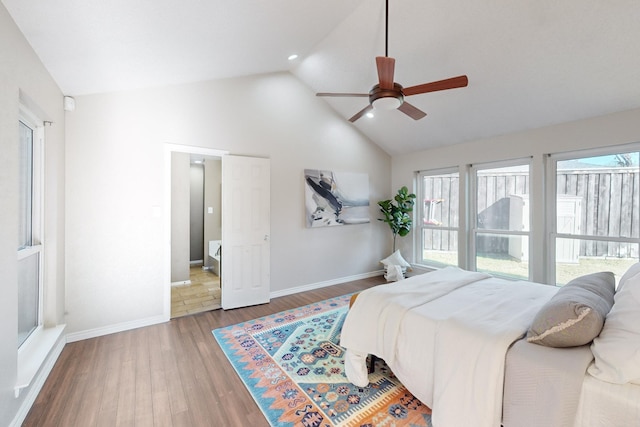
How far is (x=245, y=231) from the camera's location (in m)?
3.74

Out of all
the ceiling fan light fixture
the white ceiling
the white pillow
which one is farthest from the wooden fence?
the ceiling fan light fixture

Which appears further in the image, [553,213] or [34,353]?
[553,213]

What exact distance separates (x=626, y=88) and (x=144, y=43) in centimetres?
451

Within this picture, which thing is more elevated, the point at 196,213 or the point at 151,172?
the point at 151,172

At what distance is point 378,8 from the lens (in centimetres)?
270

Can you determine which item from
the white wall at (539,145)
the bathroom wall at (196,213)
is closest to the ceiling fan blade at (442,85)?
the white wall at (539,145)

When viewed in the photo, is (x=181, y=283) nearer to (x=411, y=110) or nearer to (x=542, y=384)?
(x=411, y=110)

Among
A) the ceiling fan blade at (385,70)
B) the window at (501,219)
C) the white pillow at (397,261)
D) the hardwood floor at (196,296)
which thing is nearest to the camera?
the ceiling fan blade at (385,70)

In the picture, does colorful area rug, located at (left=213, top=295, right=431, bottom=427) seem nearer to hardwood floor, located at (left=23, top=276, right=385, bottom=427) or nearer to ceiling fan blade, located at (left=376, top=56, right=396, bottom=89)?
hardwood floor, located at (left=23, top=276, right=385, bottom=427)

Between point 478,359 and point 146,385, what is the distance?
2.32 m

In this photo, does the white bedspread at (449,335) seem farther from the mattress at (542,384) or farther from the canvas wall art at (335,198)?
the canvas wall art at (335,198)

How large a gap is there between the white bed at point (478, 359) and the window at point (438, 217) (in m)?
2.53

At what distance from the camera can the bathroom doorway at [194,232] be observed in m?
3.89

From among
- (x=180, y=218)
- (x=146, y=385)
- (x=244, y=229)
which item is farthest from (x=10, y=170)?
(x=180, y=218)
